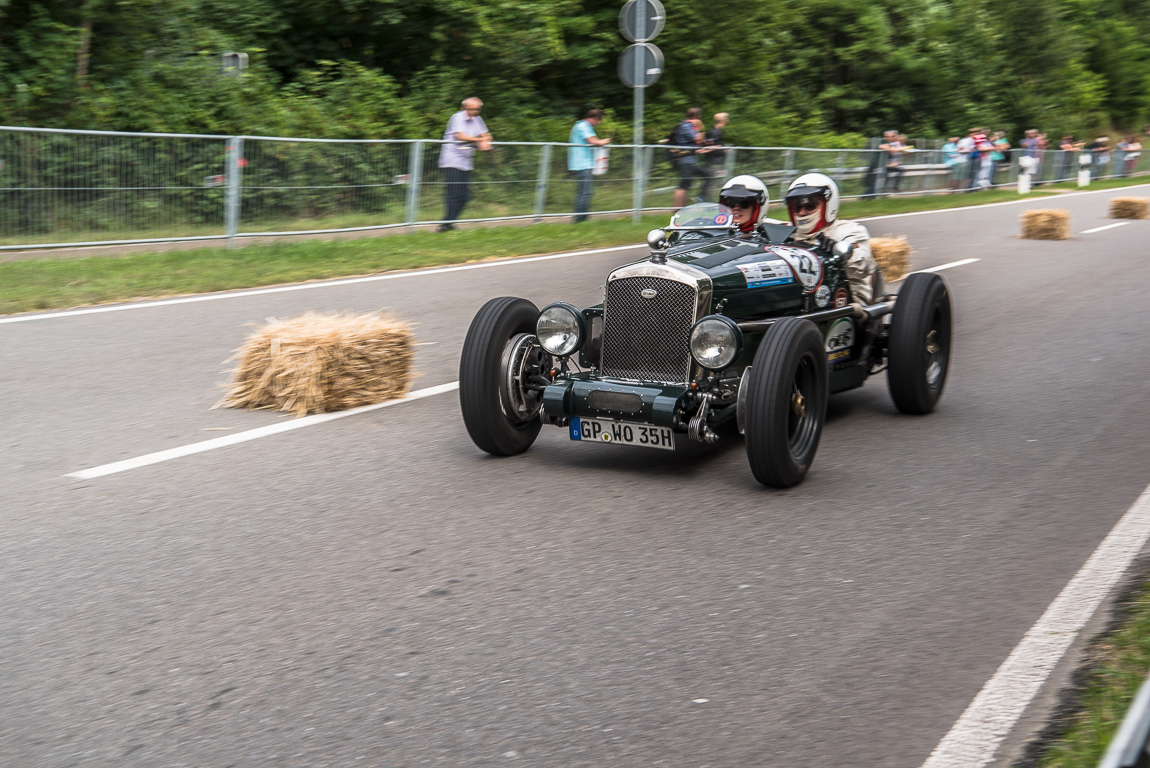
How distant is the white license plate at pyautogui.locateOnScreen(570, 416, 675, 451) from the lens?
5902 millimetres

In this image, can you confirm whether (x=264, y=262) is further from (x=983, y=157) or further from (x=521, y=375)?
(x=983, y=157)

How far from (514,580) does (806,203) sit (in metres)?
3.74

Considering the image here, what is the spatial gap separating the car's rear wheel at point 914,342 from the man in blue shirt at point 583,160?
39.0ft

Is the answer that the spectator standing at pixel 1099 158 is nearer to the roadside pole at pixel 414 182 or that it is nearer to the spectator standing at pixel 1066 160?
the spectator standing at pixel 1066 160

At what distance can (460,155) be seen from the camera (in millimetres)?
16938

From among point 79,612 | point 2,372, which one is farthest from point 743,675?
point 2,372

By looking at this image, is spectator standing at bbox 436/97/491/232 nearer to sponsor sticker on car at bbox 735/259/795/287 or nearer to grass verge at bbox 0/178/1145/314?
grass verge at bbox 0/178/1145/314

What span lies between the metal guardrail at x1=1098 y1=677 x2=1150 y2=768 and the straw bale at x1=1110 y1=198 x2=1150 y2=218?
25.7m

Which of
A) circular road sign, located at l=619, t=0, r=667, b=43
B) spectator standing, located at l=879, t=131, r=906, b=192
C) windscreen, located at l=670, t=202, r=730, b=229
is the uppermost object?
circular road sign, located at l=619, t=0, r=667, b=43

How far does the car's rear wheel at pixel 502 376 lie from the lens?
6164 millimetres

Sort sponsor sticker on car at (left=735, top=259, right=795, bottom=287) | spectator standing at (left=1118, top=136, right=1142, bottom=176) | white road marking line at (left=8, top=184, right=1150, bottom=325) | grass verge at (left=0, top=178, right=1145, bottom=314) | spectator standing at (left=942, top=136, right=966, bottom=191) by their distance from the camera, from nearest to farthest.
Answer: sponsor sticker on car at (left=735, top=259, right=795, bottom=287), white road marking line at (left=8, top=184, right=1150, bottom=325), grass verge at (left=0, top=178, right=1145, bottom=314), spectator standing at (left=942, top=136, right=966, bottom=191), spectator standing at (left=1118, top=136, right=1142, bottom=176)

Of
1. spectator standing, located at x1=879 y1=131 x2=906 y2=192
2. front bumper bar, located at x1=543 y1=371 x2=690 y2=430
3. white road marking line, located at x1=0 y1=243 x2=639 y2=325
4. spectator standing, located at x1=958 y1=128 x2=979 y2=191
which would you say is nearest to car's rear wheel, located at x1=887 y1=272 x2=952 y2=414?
front bumper bar, located at x1=543 y1=371 x2=690 y2=430

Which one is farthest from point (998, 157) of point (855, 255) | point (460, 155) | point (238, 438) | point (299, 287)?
point (238, 438)

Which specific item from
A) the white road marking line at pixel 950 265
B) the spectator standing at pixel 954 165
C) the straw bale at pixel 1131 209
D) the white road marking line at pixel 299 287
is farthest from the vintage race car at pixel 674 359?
the spectator standing at pixel 954 165
